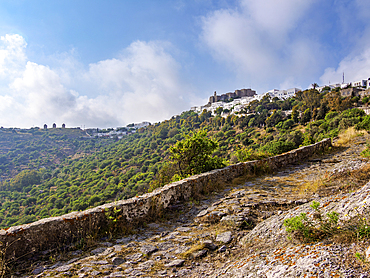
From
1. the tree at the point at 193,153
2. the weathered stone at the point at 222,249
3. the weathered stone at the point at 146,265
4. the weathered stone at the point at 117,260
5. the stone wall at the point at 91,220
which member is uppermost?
the tree at the point at 193,153

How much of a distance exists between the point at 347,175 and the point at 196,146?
15.5 feet

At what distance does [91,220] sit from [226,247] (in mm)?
2336

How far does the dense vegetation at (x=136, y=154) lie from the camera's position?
24822 mm

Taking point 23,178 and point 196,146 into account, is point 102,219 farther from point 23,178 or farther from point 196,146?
point 23,178

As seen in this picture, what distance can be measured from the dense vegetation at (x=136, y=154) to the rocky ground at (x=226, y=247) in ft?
10.8

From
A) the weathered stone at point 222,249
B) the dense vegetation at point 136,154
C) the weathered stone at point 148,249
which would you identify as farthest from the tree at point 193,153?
the weathered stone at point 222,249

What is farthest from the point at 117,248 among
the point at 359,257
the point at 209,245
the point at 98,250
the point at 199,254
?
the point at 359,257

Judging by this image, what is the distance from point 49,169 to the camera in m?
91.8

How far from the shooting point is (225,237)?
342 cm

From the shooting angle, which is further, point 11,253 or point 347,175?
point 347,175

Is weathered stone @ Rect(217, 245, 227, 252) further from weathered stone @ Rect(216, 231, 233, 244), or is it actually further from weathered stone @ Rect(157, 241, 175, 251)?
weathered stone @ Rect(157, 241, 175, 251)

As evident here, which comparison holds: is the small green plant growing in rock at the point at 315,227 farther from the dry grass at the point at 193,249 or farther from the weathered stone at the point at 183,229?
the weathered stone at the point at 183,229

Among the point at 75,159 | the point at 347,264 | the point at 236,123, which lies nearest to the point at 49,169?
the point at 75,159

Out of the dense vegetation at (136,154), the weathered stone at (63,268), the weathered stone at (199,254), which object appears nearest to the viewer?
the weathered stone at (63,268)
